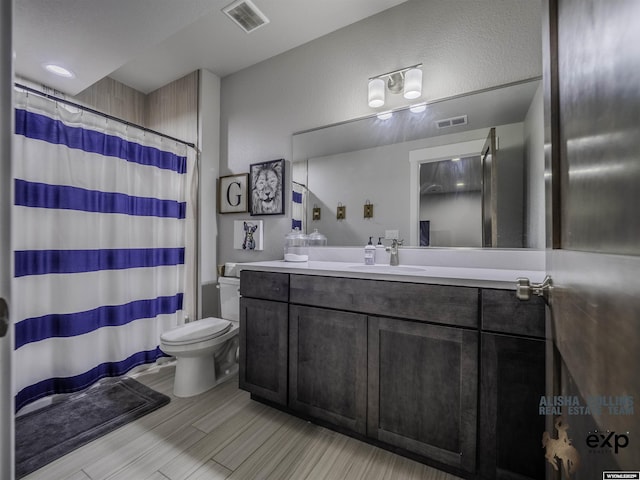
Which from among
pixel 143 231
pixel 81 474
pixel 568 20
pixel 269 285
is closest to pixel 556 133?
pixel 568 20

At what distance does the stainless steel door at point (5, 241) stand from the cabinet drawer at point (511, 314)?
4.45 feet

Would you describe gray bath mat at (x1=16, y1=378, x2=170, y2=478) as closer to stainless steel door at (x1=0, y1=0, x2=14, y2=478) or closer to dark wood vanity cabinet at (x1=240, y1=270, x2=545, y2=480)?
dark wood vanity cabinet at (x1=240, y1=270, x2=545, y2=480)

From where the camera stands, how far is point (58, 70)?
1937 millimetres

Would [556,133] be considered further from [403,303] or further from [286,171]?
[286,171]

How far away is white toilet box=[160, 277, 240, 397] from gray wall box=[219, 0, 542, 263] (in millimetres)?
712

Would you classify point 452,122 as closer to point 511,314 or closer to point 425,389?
point 511,314

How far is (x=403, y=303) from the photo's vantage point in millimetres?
1228

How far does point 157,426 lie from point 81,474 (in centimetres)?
35

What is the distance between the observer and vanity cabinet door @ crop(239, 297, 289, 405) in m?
1.56

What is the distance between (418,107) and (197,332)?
207 cm

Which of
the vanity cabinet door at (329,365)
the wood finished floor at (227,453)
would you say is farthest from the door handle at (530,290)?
the wood finished floor at (227,453)

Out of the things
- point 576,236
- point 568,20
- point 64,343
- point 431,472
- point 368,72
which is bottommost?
point 431,472

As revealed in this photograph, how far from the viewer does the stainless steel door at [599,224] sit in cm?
25

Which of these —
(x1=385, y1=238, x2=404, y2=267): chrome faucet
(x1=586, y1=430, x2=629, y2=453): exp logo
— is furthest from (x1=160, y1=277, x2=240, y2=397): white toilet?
(x1=586, y1=430, x2=629, y2=453): exp logo
